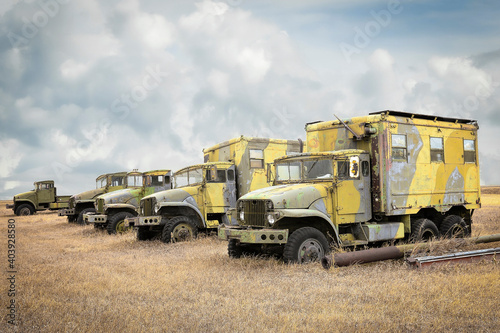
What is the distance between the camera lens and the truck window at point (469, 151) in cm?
1275

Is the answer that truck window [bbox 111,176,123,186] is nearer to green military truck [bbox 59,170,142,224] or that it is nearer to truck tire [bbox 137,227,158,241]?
green military truck [bbox 59,170,142,224]

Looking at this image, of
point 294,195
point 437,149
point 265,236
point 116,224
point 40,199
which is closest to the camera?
point 265,236

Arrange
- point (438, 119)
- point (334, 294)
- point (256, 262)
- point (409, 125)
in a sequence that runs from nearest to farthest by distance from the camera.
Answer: point (334, 294) → point (256, 262) → point (409, 125) → point (438, 119)

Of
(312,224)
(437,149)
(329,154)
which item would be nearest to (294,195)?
(312,224)

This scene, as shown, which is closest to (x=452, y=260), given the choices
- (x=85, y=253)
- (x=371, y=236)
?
(x=371, y=236)

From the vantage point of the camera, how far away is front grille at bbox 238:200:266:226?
9180 millimetres

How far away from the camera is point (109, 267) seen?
378 inches

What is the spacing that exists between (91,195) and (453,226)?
16.3 metres

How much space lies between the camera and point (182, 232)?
1375cm

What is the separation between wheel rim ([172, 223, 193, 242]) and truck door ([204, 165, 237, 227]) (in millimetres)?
743

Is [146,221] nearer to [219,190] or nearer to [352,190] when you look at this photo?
[219,190]

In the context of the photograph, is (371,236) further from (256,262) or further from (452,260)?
(256,262)

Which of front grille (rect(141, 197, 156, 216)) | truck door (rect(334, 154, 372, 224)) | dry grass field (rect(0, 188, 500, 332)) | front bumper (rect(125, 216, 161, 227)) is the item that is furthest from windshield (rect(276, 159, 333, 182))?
front grille (rect(141, 197, 156, 216))

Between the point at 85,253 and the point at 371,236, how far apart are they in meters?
7.39
